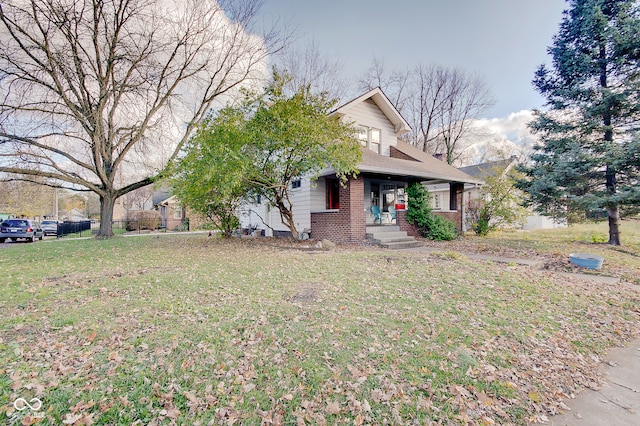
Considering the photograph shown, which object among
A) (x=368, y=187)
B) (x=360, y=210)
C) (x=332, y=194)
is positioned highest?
(x=368, y=187)

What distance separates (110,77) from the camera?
13172 mm

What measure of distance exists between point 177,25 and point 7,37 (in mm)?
6316

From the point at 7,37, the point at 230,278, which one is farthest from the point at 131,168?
the point at 230,278

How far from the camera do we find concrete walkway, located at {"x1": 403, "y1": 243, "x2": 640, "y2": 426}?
2.27m

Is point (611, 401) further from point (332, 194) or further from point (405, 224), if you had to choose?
point (332, 194)

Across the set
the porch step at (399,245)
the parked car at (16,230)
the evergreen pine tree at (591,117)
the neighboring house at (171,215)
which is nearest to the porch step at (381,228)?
the porch step at (399,245)

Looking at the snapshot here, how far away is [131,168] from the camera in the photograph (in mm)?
16391

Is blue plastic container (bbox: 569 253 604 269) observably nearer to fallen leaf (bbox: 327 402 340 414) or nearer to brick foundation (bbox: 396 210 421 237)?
brick foundation (bbox: 396 210 421 237)

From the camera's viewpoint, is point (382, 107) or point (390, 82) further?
point (390, 82)

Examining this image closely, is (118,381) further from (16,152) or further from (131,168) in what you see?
(131,168)

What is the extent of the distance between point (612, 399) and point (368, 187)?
11530 mm

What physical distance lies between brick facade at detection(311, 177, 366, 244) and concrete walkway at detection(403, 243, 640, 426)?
26.5 ft

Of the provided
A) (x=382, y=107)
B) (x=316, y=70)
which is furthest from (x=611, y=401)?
(x=316, y=70)

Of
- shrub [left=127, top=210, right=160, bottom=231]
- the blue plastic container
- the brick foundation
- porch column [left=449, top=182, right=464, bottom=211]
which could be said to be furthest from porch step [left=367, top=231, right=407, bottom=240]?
shrub [left=127, top=210, right=160, bottom=231]
